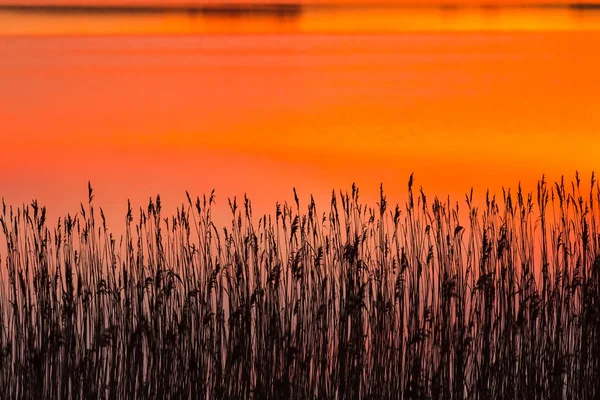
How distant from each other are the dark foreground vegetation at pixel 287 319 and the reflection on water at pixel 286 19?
1.83 metres

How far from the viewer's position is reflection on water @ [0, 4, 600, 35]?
17.5 feet

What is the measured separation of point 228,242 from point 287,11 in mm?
2272

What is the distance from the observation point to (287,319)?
362cm

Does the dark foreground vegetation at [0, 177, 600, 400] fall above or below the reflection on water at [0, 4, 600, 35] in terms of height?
below

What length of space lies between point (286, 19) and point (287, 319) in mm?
2533

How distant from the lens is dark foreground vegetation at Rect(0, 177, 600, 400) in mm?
3600

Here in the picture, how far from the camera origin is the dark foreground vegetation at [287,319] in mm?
3600

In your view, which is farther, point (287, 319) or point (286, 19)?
point (286, 19)

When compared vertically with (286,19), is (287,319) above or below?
below

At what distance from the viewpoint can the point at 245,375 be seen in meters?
3.62

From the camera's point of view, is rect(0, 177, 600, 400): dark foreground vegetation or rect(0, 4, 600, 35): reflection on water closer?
rect(0, 177, 600, 400): dark foreground vegetation

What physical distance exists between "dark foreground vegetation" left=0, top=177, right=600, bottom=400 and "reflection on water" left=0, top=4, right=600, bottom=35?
1.83m

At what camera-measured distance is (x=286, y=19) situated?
5.64 m

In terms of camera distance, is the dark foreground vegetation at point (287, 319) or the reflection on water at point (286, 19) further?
the reflection on water at point (286, 19)
